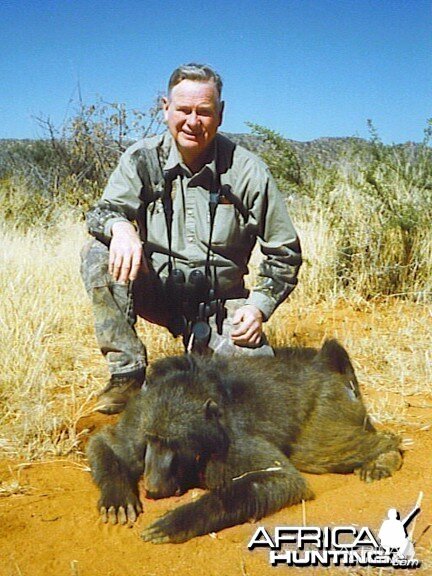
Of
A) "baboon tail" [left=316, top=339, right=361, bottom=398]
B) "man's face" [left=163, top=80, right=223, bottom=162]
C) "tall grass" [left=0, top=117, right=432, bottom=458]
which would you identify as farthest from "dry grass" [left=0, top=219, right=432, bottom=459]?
"man's face" [left=163, top=80, right=223, bottom=162]

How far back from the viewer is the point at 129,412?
130 inches

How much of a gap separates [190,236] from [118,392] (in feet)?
3.24

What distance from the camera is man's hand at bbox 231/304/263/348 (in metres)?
3.89

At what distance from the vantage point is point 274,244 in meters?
4.16

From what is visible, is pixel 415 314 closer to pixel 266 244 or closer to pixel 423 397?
pixel 423 397

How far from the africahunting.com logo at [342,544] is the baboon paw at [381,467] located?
465mm

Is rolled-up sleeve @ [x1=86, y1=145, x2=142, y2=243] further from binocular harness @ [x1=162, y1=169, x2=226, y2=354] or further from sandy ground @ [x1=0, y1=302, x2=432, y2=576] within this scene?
sandy ground @ [x1=0, y1=302, x2=432, y2=576]

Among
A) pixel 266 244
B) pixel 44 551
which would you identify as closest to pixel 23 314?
pixel 266 244

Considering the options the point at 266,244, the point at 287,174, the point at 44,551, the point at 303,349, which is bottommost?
the point at 44,551

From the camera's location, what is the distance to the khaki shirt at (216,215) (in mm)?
4078

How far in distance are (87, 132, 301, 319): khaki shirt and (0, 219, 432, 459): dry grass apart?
2.98 ft

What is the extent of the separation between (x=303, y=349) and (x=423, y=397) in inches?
31.9

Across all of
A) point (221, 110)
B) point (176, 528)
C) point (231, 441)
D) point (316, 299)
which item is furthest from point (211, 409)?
point (316, 299)

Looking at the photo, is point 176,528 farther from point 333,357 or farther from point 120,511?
point 333,357
